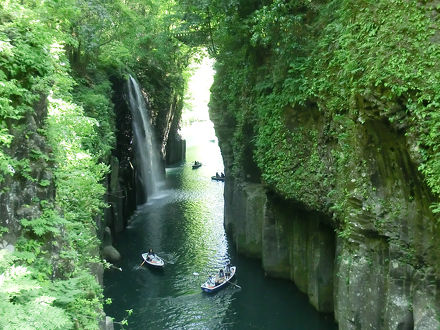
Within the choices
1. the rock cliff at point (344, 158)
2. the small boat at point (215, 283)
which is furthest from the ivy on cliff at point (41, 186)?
the rock cliff at point (344, 158)

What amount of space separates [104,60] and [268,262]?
16776 millimetres

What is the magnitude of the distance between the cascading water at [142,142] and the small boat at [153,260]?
1274 centimetres

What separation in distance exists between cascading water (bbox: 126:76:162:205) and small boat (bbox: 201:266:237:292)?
16.2 m

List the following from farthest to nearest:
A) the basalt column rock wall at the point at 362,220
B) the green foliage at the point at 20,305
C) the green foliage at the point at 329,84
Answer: the basalt column rock wall at the point at 362,220 < the green foliage at the point at 329,84 < the green foliage at the point at 20,305

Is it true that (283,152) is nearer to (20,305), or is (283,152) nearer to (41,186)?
(41,186)

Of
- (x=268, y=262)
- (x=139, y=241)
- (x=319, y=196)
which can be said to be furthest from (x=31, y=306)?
(x=139, y=241)

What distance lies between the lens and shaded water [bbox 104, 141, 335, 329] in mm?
16344

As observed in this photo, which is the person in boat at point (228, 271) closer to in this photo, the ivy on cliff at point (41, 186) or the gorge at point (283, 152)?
the gorge at point (283, 152)

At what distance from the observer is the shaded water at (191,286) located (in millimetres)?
16344

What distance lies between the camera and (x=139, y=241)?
84.3 feet

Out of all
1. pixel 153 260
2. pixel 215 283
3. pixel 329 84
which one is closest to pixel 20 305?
pixel 329 84

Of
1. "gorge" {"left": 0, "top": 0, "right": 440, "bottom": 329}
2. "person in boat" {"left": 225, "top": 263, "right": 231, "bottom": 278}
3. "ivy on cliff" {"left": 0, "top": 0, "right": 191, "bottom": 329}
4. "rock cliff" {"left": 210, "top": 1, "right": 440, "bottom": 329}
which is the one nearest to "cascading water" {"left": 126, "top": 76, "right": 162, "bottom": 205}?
"gorge" {"left": 0, "top": 0, "right": 440, "bottom": 329}

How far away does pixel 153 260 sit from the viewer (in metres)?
21.2

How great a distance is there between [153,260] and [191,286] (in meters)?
3.12
